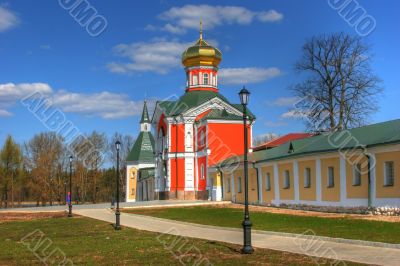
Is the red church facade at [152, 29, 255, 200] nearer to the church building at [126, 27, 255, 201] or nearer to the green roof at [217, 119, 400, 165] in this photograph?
the church building at [126, 27, 255, 201]

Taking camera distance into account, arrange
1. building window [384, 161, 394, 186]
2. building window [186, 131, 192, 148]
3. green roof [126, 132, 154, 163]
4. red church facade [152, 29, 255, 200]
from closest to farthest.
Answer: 1. building window [384, 161, 394, 186]
2. red church facade [152, 29, 255, 200]
3. building window [186, 131, 192, 148]
4. green roof [126, 132, 154, 163]

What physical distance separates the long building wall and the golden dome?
18.1m

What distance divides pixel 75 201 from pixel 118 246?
6054 centimetres

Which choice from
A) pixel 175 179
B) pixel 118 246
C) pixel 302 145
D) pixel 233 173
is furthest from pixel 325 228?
pixel 175 179

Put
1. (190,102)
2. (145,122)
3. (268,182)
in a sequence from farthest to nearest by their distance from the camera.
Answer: (145,122) < (190,102) < (268,182)

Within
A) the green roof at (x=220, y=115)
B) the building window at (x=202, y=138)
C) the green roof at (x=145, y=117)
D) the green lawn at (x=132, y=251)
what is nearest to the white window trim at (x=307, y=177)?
the green lawn at (x=132, y=251)

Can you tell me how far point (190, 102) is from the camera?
49.0m

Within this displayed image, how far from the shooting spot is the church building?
46.4 metres

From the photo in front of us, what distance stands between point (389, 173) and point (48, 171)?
49.0m

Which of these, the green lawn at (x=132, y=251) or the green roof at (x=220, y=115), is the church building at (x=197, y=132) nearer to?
the green roof at (x=220, y=115)

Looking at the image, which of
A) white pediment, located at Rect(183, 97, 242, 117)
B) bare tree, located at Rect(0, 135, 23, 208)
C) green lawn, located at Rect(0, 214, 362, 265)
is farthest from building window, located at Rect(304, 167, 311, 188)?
bare tree, located at Rect(0, 135, 23, 208)

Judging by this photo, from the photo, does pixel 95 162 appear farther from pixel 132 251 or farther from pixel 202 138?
pixel 132 251

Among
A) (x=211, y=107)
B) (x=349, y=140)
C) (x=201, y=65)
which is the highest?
(x=201, y=65)

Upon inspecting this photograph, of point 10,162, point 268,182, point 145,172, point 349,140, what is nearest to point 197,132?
point 268,182
